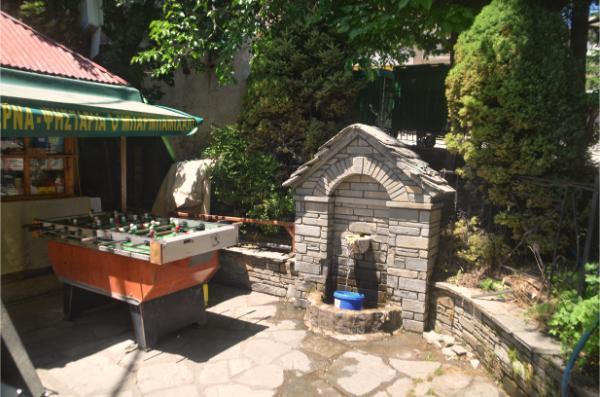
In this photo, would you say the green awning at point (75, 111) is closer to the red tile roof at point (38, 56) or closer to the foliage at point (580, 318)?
the red tile roof at point (38, 56)

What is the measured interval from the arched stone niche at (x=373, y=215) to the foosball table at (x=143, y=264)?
139cm

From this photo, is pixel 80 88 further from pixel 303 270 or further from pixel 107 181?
pixel 303 270

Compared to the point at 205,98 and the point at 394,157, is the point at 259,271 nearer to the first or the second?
the point at 394,157

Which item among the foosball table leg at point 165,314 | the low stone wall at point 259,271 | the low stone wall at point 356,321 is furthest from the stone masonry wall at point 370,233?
the foosball table leg at point 165,314

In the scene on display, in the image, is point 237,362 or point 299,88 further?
point 299,88

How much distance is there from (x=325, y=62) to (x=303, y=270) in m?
3.53

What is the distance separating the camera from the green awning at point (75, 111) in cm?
485

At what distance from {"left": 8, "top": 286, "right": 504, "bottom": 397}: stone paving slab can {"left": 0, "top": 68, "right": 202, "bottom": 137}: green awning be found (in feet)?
8.38

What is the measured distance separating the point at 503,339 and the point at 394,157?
243 centimetres

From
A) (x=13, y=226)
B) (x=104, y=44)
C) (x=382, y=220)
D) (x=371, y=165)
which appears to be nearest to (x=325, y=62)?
(x=371, y=165)

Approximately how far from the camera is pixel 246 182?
25.1 feet

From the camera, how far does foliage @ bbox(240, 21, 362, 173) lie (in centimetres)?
743

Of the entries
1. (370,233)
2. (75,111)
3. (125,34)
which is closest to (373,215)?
(370,233)

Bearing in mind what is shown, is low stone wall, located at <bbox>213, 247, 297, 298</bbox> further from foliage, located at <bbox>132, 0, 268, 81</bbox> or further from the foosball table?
foliage, located at <bbox>132, 0, 268, 81</bbox>
